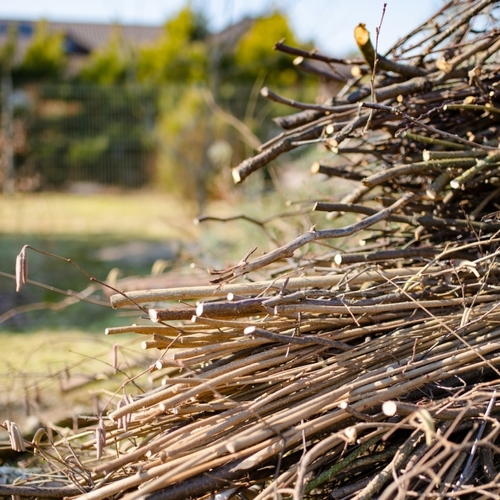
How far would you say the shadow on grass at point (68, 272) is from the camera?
474 cm

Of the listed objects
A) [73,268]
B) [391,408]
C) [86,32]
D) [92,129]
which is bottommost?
[73,268]

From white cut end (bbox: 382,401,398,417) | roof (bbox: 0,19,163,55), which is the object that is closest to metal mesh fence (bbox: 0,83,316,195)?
roof (bbox: 0,19,163,55)

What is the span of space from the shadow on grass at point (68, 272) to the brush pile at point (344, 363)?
66.9 inches

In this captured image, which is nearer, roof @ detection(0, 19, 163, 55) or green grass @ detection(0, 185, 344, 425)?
green grass @ detection(0, 185, 344, 425)

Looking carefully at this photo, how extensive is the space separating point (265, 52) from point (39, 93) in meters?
5.60

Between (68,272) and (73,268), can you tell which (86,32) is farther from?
(68,272)

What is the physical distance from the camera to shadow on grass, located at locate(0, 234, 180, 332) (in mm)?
4742

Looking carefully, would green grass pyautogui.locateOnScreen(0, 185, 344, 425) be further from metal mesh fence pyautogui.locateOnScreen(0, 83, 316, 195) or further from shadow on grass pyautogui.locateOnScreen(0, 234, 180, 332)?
metal mesh fence pyautogui.locateOnScreen(0, 83, 316, 195)

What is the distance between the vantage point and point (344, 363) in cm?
166

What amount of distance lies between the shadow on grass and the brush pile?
1.70 metres

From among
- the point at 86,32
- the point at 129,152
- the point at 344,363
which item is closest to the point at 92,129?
the point at 129,152

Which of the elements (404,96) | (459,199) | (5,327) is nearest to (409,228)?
(459,199)

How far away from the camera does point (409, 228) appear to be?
228cm

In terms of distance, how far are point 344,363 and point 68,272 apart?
17.1ft
